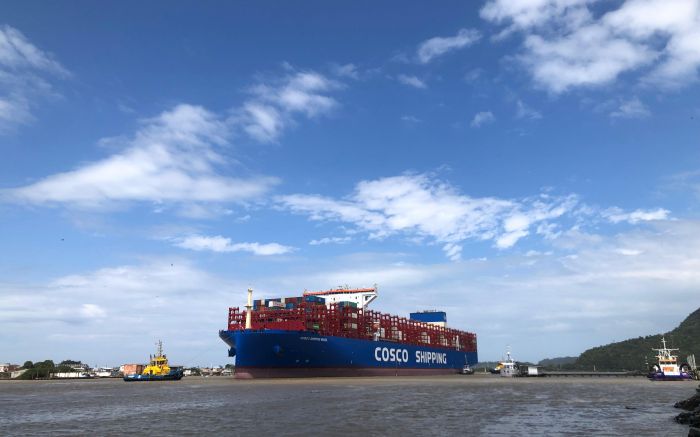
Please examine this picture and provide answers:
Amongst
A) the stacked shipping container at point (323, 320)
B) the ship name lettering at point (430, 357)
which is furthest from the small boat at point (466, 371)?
the stacked shipping container at point (323, 320)

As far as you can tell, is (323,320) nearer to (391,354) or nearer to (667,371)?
(391,354)

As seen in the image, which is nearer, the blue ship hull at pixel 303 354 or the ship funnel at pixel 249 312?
the blue ship hull at pixel 303 354

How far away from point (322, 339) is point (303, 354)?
323 cm

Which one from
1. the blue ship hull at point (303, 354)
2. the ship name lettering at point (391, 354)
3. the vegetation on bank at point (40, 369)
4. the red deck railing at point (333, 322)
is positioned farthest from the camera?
the vegetation on bank at point (40, 369)

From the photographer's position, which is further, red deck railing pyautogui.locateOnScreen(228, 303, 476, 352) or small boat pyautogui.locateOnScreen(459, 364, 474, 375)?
small boat pyautogui.locateOnScreen(459, 364, 474, 375)

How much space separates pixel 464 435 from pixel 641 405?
59.3 ft

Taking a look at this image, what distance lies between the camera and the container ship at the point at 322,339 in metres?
62.5

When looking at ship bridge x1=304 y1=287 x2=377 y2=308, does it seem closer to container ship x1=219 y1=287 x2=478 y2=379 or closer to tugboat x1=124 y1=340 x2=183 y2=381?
container ship x1=219 y1=287 x2=478 y2=379

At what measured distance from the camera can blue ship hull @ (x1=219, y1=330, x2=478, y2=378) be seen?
61.5 meters

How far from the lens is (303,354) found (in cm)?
6338

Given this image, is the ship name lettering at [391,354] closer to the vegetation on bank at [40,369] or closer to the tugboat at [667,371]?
the tugboat at [667,371]

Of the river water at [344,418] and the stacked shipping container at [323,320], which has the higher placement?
the stacked shipping container at [323,320]

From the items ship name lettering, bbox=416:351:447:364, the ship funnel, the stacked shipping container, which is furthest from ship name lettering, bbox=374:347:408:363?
the ship funnel

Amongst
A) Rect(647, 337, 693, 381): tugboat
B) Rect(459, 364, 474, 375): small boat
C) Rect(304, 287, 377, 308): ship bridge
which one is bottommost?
Rect(459, 364, 474, 375): small boat
